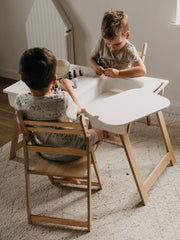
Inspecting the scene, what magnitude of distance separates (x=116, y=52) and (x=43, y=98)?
0.72 meters

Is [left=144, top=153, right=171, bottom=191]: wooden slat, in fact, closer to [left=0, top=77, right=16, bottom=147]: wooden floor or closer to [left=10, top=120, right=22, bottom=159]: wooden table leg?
[left=10, top=120, right=22, bottom=159]: wooden table leg

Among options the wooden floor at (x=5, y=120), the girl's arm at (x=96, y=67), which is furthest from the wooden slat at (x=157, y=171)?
the wooden floor at (x=5, y=120)

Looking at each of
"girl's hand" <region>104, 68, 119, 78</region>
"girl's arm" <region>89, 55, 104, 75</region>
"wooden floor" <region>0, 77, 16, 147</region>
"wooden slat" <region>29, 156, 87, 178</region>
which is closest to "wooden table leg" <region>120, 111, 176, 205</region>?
"wooden slat" <region>29, 156, 87, 178</region>

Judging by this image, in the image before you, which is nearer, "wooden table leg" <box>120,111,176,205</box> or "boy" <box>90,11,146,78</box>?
"wooden table leg" <box>120,111,176,205</box>

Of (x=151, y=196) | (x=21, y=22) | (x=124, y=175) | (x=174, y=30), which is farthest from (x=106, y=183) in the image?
(x=21, y=22)

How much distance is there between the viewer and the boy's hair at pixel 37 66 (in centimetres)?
154

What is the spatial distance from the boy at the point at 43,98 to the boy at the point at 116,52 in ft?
1.57

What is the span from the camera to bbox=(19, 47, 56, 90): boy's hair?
154 cm

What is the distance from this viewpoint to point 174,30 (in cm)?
260

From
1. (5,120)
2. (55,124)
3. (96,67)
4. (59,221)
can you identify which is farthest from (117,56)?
(5,120)

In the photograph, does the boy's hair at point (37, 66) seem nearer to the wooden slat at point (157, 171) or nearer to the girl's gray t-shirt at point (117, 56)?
the girl's gray t-shirt at point (117, 56)

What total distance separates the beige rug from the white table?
0.28ft

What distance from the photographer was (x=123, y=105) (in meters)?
1.79

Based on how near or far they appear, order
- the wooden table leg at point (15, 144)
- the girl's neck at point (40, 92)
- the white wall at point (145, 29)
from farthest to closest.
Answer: the white wall at point (145, 29) → the wooden table leg at point (15, 144) → the girl's neck at point (40, 92)
